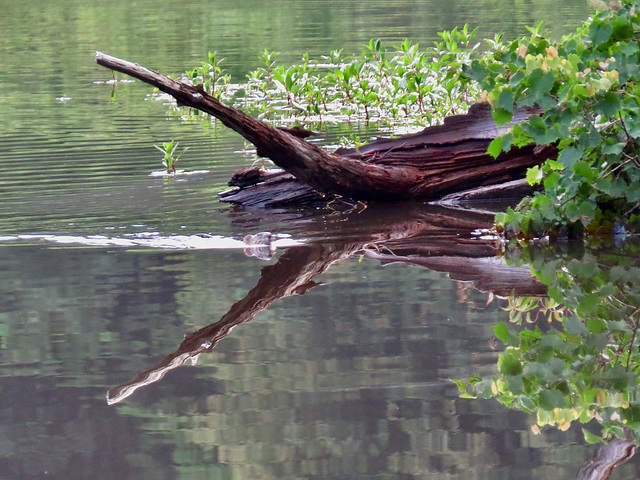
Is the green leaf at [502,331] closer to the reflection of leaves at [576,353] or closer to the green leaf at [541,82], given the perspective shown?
the reflection of leaves at [576,353]

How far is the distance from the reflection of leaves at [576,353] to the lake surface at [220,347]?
0.11 metres

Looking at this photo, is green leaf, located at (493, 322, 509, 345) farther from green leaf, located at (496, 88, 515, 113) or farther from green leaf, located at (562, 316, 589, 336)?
green leaf, located at (496, 88, 515, 113)

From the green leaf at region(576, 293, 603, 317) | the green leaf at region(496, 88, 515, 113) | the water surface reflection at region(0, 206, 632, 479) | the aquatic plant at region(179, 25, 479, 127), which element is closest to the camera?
the water surface reflection at region(0, 206, 632, 479)

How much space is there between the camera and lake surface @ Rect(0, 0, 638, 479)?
3.31m

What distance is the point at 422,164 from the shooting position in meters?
8.03

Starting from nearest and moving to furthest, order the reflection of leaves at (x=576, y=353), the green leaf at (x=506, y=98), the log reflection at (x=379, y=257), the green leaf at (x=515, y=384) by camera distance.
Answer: the reflection of leaves at (x=576, y=353) → the green leaf at (x=515, y=384) → the log reflection at (x=379, y=257) → the green leaf at (x=506, y=98)

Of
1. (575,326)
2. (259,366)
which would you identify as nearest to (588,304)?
(575,326)

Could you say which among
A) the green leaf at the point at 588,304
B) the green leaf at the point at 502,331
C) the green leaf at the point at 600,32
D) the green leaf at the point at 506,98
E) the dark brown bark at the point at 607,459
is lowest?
the dark brown bark at the point at 607,459

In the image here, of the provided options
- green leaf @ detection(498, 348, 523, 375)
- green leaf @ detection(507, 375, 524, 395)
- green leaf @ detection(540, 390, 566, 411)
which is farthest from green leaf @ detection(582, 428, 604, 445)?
green leaf @ detection(498, 348, 523, 375)

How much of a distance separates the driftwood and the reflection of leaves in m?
2.36

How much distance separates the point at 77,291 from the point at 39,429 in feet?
6.42

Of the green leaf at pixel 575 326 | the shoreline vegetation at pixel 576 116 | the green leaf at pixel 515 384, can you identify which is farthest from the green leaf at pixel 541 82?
the green leaf at pixel 515 384

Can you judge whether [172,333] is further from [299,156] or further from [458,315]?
[299,156]

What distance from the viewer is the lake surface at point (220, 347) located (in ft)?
10.9
